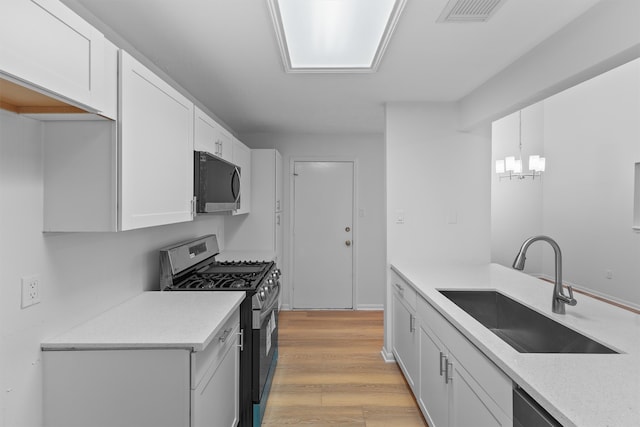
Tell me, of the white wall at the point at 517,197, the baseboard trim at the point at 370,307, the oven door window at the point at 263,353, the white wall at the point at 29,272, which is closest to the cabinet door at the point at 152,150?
the white wall at the point at 29,272

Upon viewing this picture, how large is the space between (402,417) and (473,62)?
2350mm

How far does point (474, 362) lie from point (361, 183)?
138 inches

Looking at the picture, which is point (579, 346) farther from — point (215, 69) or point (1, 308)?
point (215, 69)

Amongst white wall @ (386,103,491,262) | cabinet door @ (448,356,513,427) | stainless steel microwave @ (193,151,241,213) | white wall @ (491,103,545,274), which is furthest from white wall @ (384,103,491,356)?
white wall @ (491,103,545,274)

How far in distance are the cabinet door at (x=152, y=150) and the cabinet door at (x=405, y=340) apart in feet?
5.48

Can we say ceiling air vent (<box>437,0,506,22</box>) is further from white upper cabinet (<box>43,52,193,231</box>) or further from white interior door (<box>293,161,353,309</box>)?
white interior door (<box>293,161,353,309</box>)

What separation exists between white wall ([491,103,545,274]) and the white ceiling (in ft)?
14.7

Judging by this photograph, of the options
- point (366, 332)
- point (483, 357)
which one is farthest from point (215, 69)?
point (366, 332)

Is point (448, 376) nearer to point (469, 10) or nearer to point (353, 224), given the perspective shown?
point (469, 10)

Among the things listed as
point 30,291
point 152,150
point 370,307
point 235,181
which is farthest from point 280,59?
point 370,307

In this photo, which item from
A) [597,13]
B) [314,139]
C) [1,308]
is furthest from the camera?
[314,139]

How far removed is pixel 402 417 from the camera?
2439 millimetres

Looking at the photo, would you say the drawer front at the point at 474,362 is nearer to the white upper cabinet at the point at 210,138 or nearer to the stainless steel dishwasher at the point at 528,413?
the stainless steel dishwasher at the point at 528,413

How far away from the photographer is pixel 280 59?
229cm
